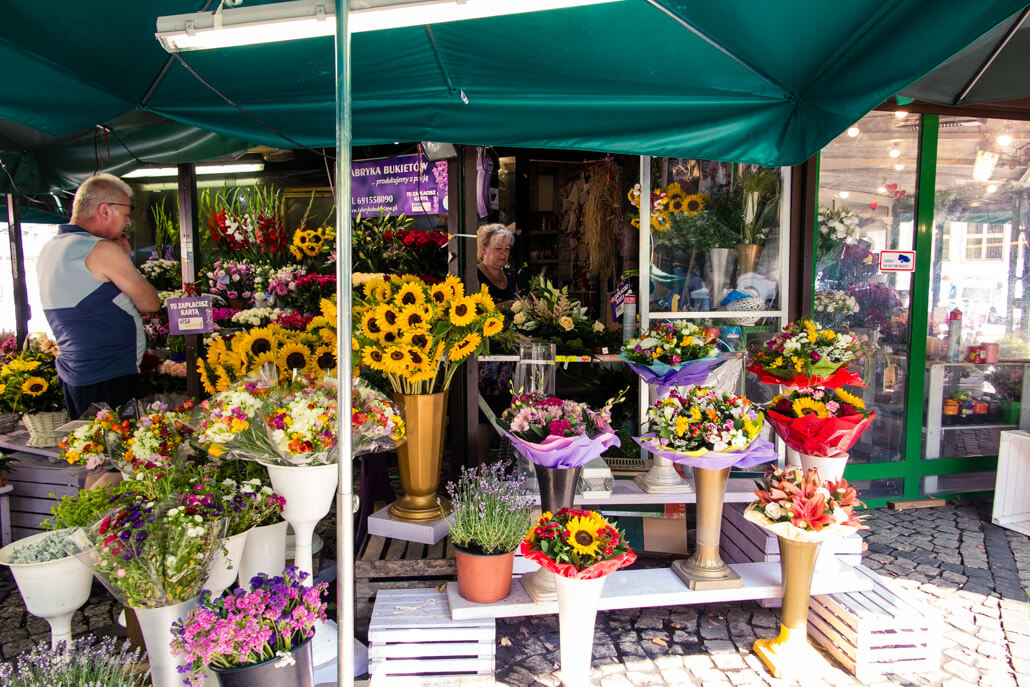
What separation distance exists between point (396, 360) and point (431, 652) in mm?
1095

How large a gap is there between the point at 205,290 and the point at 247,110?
155cm

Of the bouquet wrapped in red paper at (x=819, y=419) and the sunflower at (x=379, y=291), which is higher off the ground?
the sunflower at (x=379, y=291)

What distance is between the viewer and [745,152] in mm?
2936

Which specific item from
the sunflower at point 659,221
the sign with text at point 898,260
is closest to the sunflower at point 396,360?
the sunflower at point 659,221

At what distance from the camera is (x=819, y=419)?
8.99 feet

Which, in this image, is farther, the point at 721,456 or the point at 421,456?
the point at 421,456

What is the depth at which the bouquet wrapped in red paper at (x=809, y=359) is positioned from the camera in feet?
9.91

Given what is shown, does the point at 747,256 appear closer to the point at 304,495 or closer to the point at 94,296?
the point at 304,495

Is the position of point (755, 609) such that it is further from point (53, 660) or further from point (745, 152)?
point (53, 660)

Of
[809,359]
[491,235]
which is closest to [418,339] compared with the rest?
[809,359]

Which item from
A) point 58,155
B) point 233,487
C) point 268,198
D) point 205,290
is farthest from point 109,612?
point 58,155

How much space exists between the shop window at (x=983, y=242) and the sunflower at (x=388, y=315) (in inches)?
154

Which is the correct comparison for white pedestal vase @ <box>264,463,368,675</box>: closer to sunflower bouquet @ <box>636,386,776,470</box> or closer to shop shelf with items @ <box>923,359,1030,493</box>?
sunflower bouquet @ <box>636,386,776,470</box>

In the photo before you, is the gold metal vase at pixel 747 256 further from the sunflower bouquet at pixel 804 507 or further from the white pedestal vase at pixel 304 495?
the white pedestal vase at pixel 304 495
